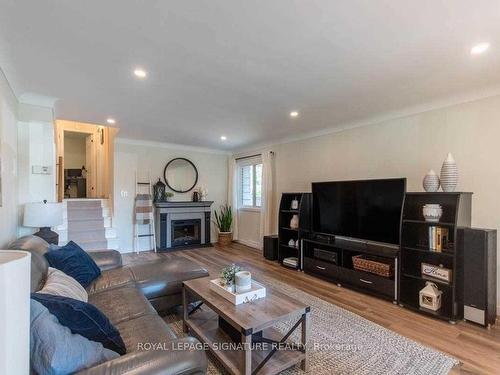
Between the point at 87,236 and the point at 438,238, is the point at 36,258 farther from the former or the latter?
the point at 438,238

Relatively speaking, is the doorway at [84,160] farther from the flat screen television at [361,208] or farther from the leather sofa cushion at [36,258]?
Answer: the flat screen television at [361,208]

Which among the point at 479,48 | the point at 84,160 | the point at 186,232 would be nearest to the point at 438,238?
the point at 479,48

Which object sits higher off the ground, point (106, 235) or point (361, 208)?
point (361, 208)

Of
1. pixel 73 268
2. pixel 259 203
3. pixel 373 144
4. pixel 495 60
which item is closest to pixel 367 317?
pixel 373 144

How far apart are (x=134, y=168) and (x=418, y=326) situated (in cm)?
534

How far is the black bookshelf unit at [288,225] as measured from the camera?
4340mm

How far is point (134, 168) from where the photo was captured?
557 cm

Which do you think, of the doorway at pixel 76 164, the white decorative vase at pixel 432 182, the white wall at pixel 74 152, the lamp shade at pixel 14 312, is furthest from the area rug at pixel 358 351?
the white wall at pixel 74 152

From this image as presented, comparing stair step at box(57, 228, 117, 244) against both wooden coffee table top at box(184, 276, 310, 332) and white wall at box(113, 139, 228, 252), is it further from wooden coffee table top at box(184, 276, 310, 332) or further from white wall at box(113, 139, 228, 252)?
wooden coffee table top at box(184, 276, 310, 332)

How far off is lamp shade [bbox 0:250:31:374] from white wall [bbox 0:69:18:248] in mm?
2072

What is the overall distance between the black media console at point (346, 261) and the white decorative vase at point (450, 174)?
908 millimetres

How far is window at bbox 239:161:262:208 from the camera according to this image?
6.18 m

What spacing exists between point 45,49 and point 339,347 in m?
3.39

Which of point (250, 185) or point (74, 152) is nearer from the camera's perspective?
point (250, 185)
